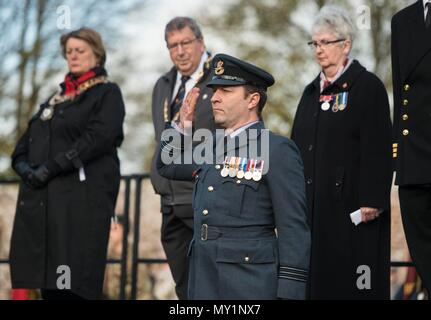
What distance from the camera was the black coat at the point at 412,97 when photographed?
6207 millimetres

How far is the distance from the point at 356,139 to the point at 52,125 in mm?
2345

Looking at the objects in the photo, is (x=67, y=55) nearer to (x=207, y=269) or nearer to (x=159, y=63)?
(x=207, y=269)

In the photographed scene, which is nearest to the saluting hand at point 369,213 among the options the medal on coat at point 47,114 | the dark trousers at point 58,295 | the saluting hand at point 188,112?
the saluting hand at point 188,112

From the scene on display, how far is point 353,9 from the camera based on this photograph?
18609mm

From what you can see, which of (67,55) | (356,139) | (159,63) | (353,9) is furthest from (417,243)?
(159,63)

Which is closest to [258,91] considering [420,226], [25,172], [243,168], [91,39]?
[243,168]

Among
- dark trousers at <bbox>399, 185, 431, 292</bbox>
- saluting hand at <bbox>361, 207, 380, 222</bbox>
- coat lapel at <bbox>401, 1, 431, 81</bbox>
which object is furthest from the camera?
saluting hand at <bbox>361, 207, 380, 222</bbox>

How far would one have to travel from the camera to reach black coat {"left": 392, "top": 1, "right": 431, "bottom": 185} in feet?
20.4

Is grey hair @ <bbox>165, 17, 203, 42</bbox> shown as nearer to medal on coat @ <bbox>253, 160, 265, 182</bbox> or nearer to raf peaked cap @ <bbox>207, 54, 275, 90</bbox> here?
raf peaked cap @ <bbox>207, 54, 275, 90</bbox>

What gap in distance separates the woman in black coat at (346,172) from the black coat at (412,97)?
2.22 ft

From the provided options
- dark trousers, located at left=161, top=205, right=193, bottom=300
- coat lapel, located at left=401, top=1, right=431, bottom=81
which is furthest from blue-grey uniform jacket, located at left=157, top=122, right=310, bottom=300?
dark trousers, located at left=161, top=205, right=193, bottom=300

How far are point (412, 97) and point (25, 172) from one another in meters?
3.12

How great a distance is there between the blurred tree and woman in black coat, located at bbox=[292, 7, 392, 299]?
11.1 m

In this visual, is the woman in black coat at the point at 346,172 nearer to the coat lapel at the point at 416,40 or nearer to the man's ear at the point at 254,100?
the coat lapel at the point at 416,40
